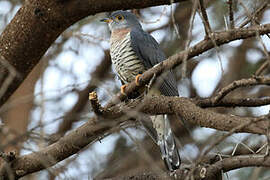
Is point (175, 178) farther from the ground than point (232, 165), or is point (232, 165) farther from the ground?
point (232, 165)

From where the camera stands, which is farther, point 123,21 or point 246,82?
point 123,21

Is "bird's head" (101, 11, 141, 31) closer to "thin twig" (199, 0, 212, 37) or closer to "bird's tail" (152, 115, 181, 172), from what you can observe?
"bird's tail" (152, 115, 181, 172)

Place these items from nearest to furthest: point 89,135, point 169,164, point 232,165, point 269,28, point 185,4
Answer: point 269,28
point 232,165
point 89,135
point 169,164
point 185,4

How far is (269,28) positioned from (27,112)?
3.78m

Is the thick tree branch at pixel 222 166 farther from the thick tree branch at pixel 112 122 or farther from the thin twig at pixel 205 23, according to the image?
the thin twig at pixel 205 23

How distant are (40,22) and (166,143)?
156cm

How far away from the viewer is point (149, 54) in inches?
152

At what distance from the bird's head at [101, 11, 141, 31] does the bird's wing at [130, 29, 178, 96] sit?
1.13ft

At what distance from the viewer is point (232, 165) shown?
2348mm

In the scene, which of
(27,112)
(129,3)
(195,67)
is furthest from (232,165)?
(27,112)

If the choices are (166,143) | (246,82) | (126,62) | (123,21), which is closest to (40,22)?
(126,62)

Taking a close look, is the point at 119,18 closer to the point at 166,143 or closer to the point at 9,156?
the point at 166,143

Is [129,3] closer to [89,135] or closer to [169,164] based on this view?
[89,135]

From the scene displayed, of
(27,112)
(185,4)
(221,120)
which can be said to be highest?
(221,120)
